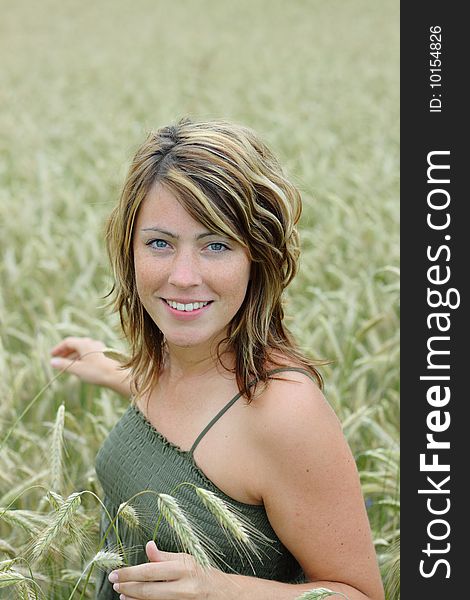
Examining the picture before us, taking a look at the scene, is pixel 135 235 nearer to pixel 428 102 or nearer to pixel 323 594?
pixel 323 594

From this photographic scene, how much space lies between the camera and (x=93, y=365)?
2297 mm

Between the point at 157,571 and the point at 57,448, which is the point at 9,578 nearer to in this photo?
the point at 157,571

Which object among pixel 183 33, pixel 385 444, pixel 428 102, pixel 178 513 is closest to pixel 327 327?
pixel 385 444

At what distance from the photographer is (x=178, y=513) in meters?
1.37

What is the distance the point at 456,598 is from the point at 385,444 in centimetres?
83

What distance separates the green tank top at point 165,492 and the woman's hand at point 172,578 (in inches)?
3.3

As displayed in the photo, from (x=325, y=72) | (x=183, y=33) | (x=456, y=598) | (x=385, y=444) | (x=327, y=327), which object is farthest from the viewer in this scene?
(x=183, y=33)

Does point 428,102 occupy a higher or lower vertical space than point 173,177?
higher

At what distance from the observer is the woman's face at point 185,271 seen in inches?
61.1

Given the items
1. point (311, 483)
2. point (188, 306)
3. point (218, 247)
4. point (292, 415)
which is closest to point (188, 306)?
point (188, 306)

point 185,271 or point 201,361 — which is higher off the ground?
point 185,271

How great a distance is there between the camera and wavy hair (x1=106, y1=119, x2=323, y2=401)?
154 centimetres

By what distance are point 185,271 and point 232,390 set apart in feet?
0.81

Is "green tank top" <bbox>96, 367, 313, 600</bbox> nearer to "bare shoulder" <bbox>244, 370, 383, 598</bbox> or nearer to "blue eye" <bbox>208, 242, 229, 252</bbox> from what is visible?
"bare shoulder" <bbox>244, 370, 383, 598</bbox>
